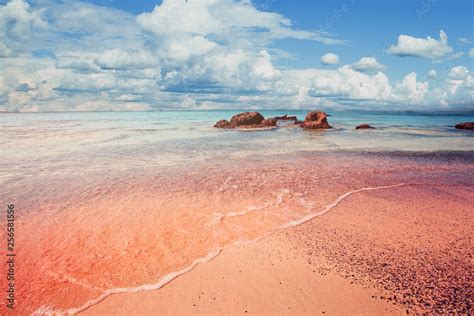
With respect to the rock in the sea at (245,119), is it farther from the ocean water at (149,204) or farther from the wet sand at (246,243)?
the wet sand at (246,243)

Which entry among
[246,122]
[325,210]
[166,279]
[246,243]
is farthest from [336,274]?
[246,122]

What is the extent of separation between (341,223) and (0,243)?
8.23 meters

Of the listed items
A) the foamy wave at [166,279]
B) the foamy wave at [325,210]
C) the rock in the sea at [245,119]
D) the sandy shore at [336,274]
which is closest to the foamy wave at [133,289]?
the foamy wave at [166,279]

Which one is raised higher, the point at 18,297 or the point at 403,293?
the point at 403,293

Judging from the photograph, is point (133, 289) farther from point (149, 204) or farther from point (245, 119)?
point (245, 119)

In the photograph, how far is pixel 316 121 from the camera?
48.5 metres

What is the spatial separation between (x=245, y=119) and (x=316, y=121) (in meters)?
11.9

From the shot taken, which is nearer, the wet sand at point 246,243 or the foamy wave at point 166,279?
the foamy wave at point 166,279

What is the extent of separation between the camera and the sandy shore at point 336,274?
15.6 ft

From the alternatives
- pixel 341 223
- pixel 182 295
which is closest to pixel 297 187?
pixel 341 223

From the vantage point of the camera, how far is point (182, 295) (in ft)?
16.6

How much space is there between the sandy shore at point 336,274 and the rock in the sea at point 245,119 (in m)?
42.5

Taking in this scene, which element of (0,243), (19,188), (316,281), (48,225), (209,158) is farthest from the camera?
(209,158)

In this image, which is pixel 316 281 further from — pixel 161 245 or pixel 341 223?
pixel 161 245
